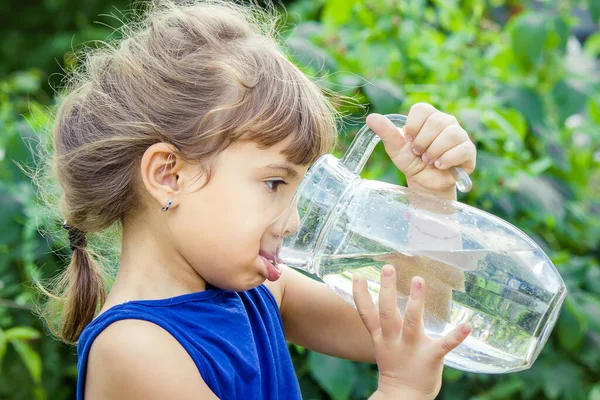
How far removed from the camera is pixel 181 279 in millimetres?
1396

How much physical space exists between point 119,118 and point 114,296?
29 cm

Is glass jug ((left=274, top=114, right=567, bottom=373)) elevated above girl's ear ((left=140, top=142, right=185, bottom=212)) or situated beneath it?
situated beneath

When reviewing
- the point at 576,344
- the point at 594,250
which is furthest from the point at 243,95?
the point at 594,250

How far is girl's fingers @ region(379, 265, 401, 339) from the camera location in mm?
1271

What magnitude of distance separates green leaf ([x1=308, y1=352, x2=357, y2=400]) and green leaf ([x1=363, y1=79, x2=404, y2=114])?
0.60 meters

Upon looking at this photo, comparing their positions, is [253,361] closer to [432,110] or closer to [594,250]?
[432,110]

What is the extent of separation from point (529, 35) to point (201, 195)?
53.4 inches

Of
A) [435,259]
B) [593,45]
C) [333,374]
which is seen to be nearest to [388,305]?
[435,259]

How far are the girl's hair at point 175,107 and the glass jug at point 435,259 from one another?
0.25ft

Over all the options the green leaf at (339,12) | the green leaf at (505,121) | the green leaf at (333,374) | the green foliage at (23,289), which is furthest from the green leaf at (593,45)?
the green foliage at (23,289)

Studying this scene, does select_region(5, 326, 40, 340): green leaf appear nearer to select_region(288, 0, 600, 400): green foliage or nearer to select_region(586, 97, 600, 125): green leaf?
select_region(288, 0, 600, 400): green foliage

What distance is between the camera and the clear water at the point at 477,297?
141 centimetres

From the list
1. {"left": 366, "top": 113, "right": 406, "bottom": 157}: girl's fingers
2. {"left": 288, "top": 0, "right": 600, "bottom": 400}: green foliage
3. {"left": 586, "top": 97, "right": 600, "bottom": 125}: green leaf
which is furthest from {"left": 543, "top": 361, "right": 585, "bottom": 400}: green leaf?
{"left": 366, "top": 113, "right": 406, "bottom": 157}: girl's fingers

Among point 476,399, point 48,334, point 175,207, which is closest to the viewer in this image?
point 175,207
